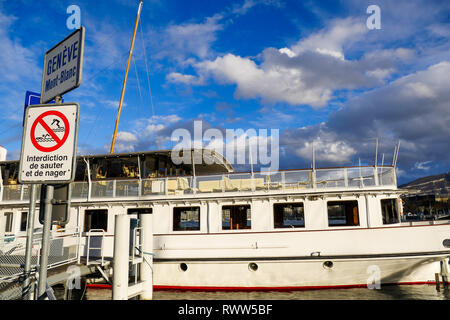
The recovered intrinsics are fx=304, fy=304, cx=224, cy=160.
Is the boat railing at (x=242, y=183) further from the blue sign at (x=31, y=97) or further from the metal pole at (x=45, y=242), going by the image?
the metal pole at (x=45, y=242)

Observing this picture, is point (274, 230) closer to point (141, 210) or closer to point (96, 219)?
point (141, 210)

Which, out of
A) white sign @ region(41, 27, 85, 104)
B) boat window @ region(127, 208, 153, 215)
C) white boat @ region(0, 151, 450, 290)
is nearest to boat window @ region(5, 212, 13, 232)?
white boat @ region(0, 151, 450, 290)

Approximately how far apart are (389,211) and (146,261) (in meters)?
10.3

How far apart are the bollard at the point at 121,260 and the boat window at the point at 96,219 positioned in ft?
25.7

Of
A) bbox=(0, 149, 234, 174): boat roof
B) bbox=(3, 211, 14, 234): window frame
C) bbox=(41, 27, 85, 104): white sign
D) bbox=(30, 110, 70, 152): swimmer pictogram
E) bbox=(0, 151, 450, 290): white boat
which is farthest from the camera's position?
bbox=(3, 211, 14, 234): window frame

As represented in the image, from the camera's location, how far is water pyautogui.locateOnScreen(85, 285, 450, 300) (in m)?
10.7

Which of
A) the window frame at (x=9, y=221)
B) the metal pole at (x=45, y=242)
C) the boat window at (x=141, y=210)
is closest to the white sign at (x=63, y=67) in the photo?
the metal pole at (x=45, y=242)

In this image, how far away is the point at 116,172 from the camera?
16.1m

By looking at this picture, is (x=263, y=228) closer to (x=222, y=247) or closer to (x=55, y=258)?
(x=222, y=247)

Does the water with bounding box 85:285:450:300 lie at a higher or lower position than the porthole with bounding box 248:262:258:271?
lower

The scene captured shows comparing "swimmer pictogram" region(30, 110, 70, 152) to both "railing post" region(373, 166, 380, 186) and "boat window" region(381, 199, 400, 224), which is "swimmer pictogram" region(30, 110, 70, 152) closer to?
"railing post" region(373, 166, 380, 186)

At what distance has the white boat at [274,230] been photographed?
1115 centimetres

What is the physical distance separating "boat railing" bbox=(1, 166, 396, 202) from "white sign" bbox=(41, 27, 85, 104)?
9.79 m

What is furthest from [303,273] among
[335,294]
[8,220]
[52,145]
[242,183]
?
[8,220]
